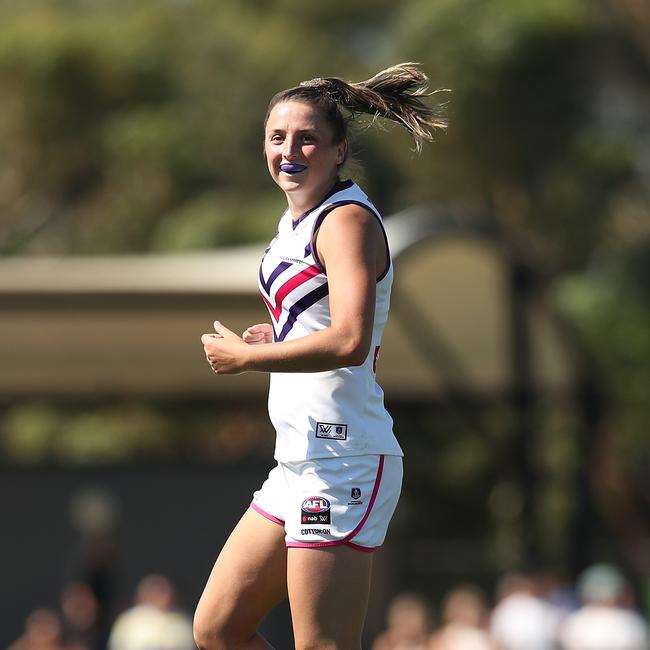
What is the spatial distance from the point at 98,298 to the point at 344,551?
605 inches

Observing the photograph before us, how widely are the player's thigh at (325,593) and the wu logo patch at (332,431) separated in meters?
0.32

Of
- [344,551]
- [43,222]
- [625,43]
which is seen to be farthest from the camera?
[43,222]

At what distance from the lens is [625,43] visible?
3450 cm

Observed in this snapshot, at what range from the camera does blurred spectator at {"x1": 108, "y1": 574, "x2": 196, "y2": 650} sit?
16.0 meters

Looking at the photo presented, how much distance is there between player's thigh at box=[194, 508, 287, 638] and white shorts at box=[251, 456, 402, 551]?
0.43 ft

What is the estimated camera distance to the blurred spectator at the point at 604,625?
678 inches

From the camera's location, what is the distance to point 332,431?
476cm

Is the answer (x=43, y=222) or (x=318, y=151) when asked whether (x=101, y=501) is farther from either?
(x=43, y=222)

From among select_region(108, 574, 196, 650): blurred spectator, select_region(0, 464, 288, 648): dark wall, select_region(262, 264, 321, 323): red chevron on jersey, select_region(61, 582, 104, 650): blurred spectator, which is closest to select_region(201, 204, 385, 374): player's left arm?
select_region(262, 264, 321, 323): red chevron on jersey

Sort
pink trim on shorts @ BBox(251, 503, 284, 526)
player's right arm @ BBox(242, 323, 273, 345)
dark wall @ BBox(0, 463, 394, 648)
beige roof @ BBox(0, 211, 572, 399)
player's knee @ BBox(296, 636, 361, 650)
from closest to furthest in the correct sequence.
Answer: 1. player's knee @ BBox(296, 636, 361, 650)
2. pink trim on shorts @ BBox(251, 503, 284, 526)
3. player's right arm @ BBox(242, 323, 273, 345)
4. dark wall @ BBox(0, 463, 394, 648)
5. beige roof @ BBox(0, 211, 572, 399)

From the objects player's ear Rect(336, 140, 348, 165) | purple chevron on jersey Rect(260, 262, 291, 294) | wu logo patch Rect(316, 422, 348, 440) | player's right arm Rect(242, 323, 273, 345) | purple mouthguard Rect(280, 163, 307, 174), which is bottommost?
wu logo patch Rect(316, 422, 348, 440)

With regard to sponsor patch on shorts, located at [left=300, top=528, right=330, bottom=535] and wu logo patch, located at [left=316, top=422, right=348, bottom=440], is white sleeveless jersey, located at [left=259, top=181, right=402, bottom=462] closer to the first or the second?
wu logo patch, located at [left=316, top=422, right=348, bottom=440]

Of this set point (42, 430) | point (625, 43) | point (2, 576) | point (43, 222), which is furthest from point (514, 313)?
point (43, 222)

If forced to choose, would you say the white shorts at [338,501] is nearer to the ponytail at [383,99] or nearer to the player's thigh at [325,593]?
the player's thigh at [325,593]
